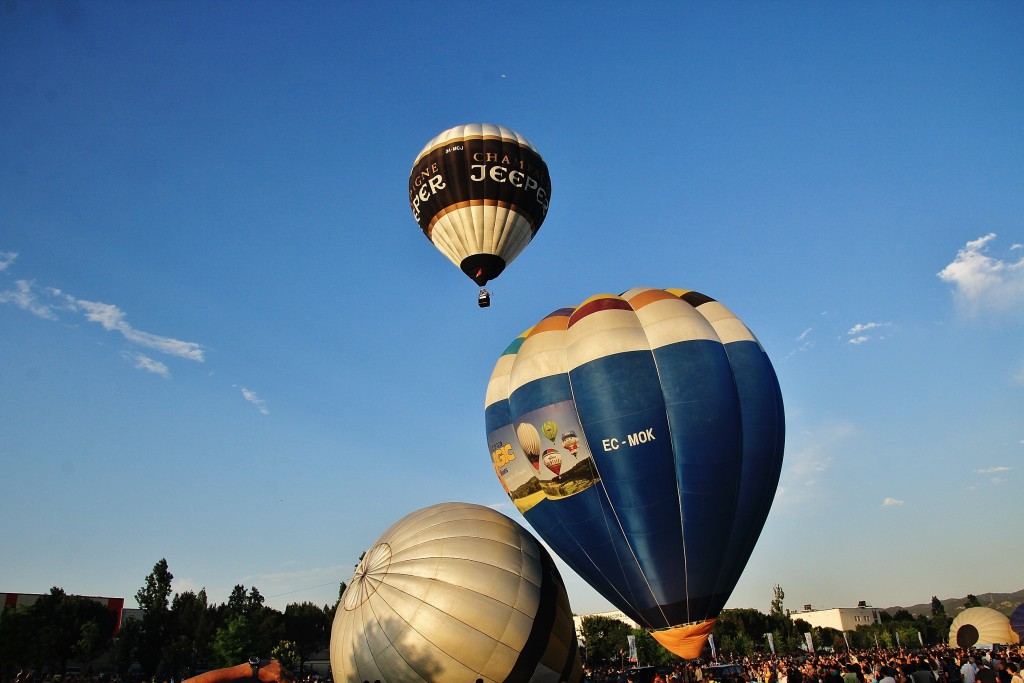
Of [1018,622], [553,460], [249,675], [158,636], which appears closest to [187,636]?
[158,636]

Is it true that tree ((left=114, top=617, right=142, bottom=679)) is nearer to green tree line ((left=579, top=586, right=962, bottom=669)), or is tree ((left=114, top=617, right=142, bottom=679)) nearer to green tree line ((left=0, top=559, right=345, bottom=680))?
green tree line ((left=0, top=559, right=345, bottom=680))

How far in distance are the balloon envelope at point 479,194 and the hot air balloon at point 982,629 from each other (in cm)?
3707

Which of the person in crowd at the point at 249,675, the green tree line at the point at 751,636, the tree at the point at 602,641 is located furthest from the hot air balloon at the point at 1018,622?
the person in crowd at the point at 249,675

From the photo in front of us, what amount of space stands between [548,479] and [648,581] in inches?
167

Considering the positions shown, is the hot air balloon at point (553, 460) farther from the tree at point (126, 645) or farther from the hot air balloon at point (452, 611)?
the tree at point (126, 645)

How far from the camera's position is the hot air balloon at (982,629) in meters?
39.5

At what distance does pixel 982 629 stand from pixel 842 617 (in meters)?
74.3

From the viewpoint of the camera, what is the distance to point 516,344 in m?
25.4

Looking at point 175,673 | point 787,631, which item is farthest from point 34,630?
point 787,631

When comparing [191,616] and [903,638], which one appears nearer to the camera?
[191,616]

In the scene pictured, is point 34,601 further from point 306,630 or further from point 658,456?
point 658,456

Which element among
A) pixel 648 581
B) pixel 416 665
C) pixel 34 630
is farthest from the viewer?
pixel 34 630

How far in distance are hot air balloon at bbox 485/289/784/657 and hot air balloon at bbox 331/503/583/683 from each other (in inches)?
218

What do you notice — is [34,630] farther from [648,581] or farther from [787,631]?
[787,631]
